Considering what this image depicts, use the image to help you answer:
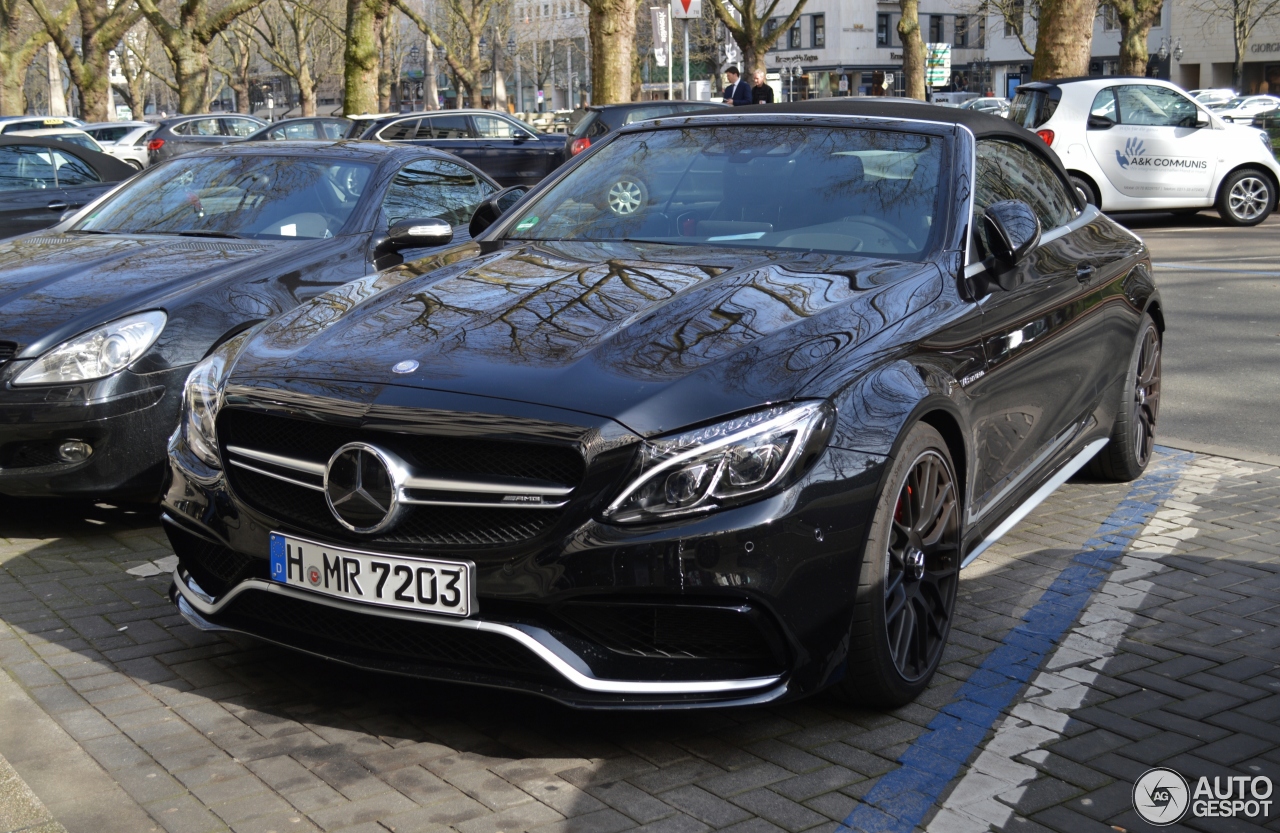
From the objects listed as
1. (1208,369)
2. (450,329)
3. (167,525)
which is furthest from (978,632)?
(1208,369)

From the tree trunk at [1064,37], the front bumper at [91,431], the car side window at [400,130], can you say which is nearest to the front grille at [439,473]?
the front bumper at [91,431]

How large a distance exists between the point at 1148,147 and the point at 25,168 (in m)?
12.5

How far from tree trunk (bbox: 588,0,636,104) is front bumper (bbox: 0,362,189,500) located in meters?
20.1

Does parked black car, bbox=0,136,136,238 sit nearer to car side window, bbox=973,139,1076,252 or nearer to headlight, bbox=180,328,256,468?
headlight, bbox=180,328,256,468

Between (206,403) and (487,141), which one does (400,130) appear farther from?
(206,403)

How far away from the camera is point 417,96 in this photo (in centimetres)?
12925

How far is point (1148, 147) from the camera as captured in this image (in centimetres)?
1727

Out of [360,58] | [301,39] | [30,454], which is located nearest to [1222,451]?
[30,454]

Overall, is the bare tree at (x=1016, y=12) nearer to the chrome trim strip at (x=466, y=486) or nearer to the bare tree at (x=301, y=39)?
the bare tree at (x=301, y=39)

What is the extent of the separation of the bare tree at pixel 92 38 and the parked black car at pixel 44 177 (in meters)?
30.5

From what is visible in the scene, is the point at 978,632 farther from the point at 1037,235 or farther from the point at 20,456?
the point at 20,456

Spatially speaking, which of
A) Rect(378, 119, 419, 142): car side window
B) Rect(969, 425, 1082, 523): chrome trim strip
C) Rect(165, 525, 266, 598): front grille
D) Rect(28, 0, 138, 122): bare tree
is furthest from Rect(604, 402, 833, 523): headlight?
Rect(28, 0, 138, 122): bare tree

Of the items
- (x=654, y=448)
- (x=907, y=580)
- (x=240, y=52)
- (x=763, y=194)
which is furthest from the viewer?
(x=240, y=52)

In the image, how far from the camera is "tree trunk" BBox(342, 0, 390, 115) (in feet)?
97.6
